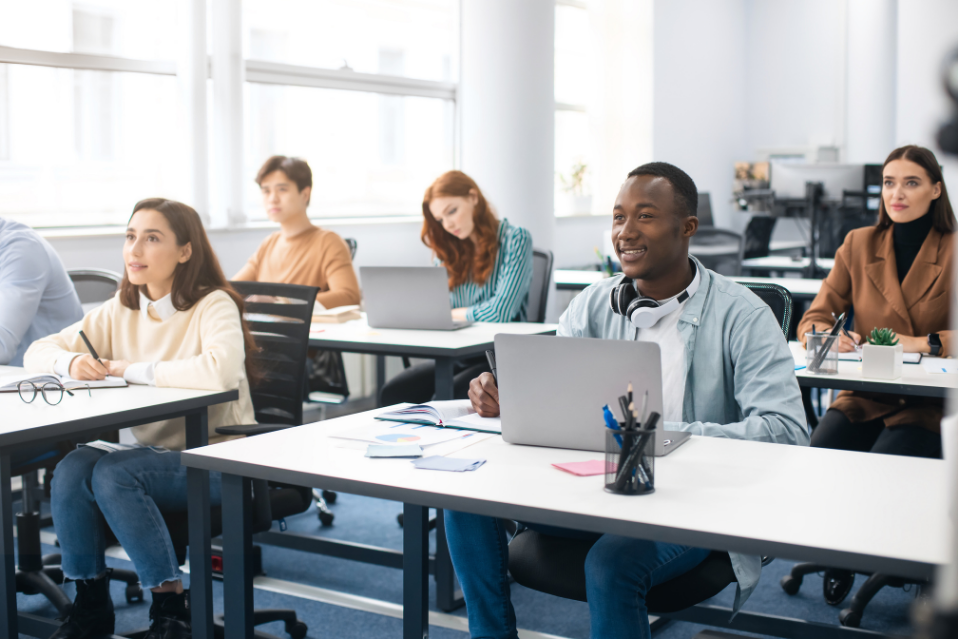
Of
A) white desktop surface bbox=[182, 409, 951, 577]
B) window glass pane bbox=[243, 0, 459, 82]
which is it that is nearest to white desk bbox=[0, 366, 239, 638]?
white desktop surface bbox=[182, 409, 951, 577]

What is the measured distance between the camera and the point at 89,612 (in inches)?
82.3

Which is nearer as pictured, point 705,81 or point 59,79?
point 59,79

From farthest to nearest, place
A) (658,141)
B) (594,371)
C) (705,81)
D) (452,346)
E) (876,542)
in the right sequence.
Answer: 1. (705,81)
2. (658,141)
3. (452,346)
4. (594,371)
5. (876,542)

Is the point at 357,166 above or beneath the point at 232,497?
above

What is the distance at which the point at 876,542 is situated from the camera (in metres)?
1.15

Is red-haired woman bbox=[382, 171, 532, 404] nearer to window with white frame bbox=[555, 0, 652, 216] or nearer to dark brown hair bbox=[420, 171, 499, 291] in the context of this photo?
dark brown hair bbox=[420, 171, 499, 291]

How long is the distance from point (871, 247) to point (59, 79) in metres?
3.32

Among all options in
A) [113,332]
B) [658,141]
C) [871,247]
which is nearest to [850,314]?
[871,247]

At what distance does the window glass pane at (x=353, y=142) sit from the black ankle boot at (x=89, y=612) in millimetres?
2864

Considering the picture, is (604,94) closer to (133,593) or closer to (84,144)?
(84,144)

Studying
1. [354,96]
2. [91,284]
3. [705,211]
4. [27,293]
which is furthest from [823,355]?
[705,211]

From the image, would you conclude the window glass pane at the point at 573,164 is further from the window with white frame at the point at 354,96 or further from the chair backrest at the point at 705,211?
the window with white frame at the point at 354,96

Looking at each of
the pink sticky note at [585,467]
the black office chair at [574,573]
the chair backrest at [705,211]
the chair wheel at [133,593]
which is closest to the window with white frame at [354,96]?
the chair wheel at [133,593]

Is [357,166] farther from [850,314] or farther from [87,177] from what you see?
[850,314]
